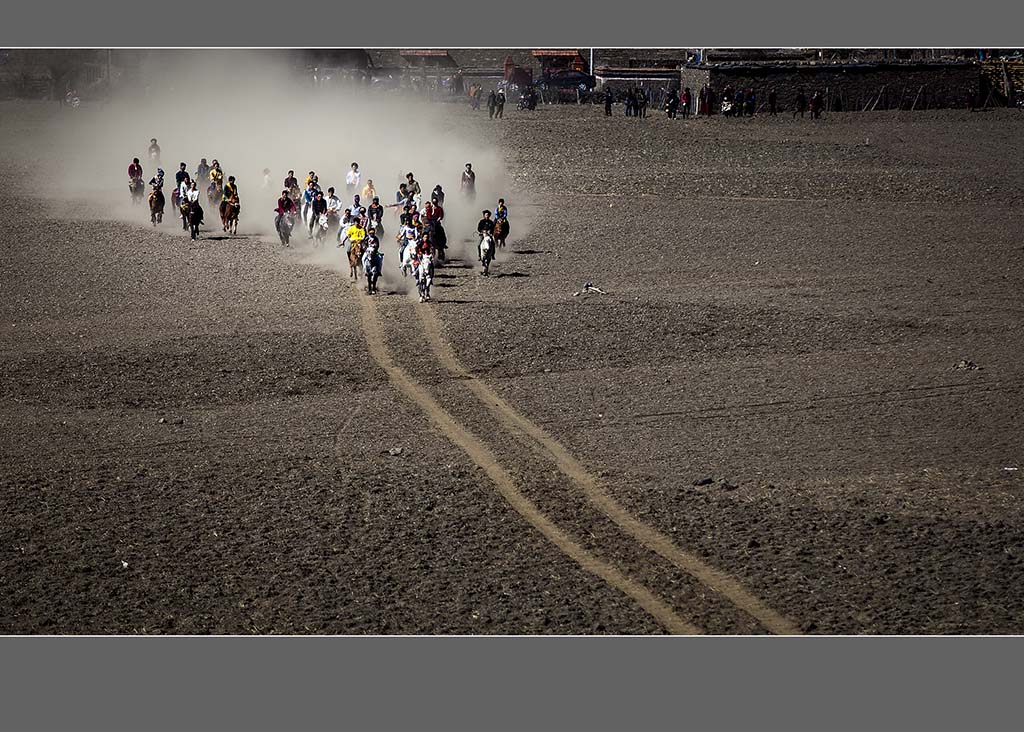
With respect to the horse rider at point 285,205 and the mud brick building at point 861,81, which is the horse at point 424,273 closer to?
the horse rider at point 285,205

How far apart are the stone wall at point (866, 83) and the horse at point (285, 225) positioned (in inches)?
317

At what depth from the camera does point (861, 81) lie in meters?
22.3

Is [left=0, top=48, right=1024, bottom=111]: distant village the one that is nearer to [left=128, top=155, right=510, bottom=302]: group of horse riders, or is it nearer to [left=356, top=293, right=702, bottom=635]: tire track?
[left=128, top=155, right=510, bottom=302]: group of horse riders

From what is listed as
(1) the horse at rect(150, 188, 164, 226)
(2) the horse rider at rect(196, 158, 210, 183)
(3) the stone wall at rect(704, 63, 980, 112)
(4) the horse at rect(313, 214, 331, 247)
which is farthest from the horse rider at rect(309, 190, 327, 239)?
(3) the stone wall at rect(704, 63, 980, 112)

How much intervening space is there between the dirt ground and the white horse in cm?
31

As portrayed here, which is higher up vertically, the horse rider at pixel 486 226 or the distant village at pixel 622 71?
the distant village at pixel 622 71

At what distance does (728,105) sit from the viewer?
25.2 meters

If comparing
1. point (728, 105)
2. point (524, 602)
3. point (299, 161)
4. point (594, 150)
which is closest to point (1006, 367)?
point (524, 602)

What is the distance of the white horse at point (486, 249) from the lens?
2142cm

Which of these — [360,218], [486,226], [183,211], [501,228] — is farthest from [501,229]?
[183,211]

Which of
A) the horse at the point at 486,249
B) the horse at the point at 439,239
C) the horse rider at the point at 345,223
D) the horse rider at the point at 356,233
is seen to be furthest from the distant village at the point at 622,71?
the horse rider at the point at 356,233

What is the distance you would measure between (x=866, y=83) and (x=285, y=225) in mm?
10293

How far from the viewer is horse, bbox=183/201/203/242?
23.6m

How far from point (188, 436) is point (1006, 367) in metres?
9.38
